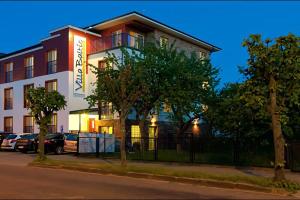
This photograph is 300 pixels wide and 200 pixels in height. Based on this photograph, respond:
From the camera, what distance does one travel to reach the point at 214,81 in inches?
1366

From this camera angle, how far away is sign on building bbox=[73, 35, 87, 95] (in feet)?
137

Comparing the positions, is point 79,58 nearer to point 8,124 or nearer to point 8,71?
point 8,71

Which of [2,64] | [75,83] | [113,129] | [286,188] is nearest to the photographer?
[286,188]

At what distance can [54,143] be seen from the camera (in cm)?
3212

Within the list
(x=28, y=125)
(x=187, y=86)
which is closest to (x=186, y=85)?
(x=187, y=86)

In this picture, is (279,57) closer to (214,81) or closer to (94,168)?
(94,168)

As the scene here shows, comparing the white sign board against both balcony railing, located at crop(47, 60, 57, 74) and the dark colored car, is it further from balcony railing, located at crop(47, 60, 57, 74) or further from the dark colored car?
balcony railing, located at crop(47, 60, 57, 74)

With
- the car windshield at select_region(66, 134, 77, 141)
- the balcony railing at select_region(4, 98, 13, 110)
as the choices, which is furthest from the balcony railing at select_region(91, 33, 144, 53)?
the balcony railing at select_region(4, 98, 13, 110)

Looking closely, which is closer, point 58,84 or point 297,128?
point 297,128

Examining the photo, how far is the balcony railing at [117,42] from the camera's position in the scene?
39.1 m

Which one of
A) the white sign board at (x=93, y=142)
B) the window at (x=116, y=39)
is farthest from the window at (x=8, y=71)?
the white sign board at (x=93, y=142)

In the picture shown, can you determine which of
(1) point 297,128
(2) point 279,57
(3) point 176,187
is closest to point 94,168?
(3) point 176,187

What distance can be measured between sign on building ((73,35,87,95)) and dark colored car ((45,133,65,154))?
9.82m

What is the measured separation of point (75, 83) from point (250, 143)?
75.9 ft
